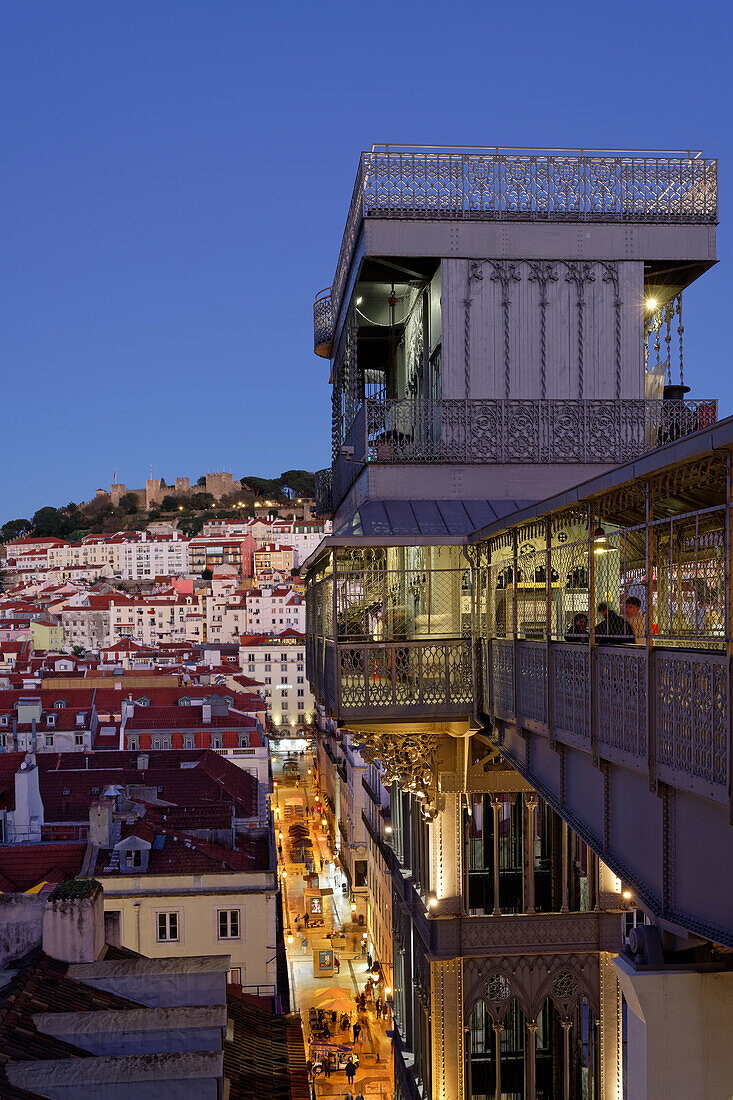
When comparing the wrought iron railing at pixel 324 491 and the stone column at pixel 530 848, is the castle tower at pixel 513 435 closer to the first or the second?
the stone column at pixel 530 848

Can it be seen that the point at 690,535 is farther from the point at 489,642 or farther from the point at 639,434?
the point at 639,434

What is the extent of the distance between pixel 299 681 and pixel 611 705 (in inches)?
3545

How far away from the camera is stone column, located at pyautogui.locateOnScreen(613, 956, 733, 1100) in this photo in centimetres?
533

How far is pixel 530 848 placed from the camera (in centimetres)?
1307

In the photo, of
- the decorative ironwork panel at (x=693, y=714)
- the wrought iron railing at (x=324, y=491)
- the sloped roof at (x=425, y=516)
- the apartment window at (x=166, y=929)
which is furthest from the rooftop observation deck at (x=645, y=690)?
the apartment window at (x=166, y=929)

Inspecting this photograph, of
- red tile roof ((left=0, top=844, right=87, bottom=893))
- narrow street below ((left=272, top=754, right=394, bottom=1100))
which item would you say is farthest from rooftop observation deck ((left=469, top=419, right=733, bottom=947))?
narrow street below ((left=272, top=754, right=394, bottom=1100))

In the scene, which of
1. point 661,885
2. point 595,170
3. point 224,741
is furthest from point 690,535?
point 224,741

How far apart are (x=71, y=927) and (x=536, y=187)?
11.6 m

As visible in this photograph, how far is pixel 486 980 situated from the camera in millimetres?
12844

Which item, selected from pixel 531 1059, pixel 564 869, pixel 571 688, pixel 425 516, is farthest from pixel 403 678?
pixel 531 1059

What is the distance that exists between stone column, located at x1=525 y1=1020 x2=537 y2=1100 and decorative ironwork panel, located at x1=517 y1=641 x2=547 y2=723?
612 cm

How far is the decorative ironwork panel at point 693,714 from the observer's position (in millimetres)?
4398

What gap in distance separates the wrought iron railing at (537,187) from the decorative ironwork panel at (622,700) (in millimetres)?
8239

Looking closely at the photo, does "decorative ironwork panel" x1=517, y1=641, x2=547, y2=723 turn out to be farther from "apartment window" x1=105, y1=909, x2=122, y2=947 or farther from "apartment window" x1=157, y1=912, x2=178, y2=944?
"apartment window" x1=157, y1=912, x2=178, y2=944
